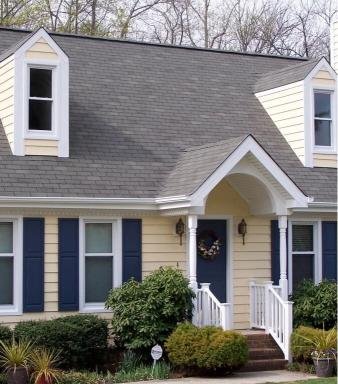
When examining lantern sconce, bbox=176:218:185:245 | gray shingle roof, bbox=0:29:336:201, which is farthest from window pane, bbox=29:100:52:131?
lantern sconce, bbox=176:218:185:245

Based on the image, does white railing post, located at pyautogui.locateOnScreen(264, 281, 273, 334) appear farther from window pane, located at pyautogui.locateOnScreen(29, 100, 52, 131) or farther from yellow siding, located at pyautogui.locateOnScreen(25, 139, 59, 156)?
window pane, located at pyautogui.locateOnScreen(29, 100, 52, 131)

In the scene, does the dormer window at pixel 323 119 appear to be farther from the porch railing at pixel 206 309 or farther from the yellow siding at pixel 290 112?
the porch railing at pixel 206 309

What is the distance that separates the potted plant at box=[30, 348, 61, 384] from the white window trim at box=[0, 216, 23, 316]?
123cm

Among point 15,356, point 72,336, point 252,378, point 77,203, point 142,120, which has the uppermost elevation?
point 142,120

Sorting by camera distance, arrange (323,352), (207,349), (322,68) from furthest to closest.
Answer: (322,68) < (323,352) < (207,349)

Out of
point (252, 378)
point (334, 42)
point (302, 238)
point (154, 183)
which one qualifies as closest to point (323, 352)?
point (252, 378)

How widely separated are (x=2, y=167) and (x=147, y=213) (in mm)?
2788

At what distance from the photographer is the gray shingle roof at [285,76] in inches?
757

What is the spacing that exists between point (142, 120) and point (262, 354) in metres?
5.44

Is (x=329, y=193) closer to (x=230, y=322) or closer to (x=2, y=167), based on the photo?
(x=230, y=322)

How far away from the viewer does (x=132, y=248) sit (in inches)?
645

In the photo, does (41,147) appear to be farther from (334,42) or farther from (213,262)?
(334,42)

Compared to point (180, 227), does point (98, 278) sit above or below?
below

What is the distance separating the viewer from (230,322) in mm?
16000
